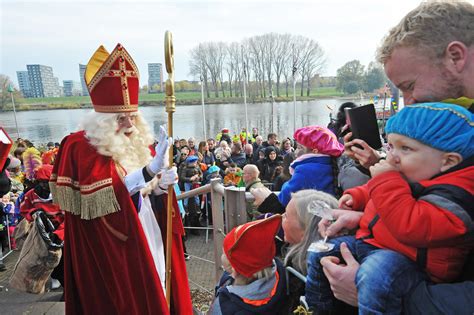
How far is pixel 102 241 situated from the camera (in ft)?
8.48

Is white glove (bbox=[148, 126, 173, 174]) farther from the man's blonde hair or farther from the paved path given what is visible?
the man's blonde hair

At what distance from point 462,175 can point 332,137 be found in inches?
66.0

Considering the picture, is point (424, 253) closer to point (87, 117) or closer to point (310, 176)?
point (310, 176)

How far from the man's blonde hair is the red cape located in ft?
7.16

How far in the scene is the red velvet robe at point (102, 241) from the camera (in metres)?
2.54

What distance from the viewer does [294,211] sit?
1.70 meters

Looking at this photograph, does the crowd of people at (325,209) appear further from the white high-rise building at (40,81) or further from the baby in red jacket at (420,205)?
the white high-rise building at (40,81)

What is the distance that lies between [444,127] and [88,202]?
7.56 feet

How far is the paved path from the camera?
354 centimetres

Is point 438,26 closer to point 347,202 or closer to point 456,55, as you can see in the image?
point 456,55

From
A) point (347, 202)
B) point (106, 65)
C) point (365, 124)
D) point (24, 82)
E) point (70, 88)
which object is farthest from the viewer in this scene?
Answer: point (70, 88)

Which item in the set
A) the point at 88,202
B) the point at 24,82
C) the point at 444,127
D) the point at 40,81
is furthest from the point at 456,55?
the point at 24,82

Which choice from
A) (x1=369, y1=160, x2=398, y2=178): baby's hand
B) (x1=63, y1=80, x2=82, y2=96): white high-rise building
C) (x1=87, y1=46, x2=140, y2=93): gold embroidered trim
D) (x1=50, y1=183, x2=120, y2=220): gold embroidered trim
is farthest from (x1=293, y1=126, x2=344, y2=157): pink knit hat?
(x1=63, y1=80, x2=82, y2=96): white high-rise building

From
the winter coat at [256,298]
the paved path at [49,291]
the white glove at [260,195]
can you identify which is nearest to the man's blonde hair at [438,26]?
the winter coat at [256,298]
